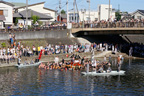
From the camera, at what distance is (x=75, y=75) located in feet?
147

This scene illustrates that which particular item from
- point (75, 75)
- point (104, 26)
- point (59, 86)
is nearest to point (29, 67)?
point (75, 75)

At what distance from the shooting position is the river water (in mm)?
35031

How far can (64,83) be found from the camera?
39562mm

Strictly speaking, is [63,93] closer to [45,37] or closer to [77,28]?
[45,37]

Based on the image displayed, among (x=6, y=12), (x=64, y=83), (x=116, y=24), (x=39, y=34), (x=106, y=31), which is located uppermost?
(x=6, y=12)

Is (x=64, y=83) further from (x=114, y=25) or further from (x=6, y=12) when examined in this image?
(x=6, y=12)

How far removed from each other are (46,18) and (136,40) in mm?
25647

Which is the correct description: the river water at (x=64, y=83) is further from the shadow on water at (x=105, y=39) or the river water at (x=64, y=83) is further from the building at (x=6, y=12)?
the building at (x=6, y=12)

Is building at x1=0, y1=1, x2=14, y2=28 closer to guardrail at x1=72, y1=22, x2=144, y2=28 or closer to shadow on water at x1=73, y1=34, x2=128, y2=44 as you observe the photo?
guardrail at x1=72, y1=22, x2=144, y2=28

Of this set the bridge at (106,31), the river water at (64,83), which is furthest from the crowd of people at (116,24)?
the river water at (64,83)

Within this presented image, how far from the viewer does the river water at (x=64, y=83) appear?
35.0 m

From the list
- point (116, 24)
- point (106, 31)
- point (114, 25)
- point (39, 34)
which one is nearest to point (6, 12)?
point (39, 34)

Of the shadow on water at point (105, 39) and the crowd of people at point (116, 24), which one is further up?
the crowd of people at point (116, 24)

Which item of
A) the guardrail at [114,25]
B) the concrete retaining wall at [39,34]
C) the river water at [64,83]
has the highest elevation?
the guardrail at [114,25]
